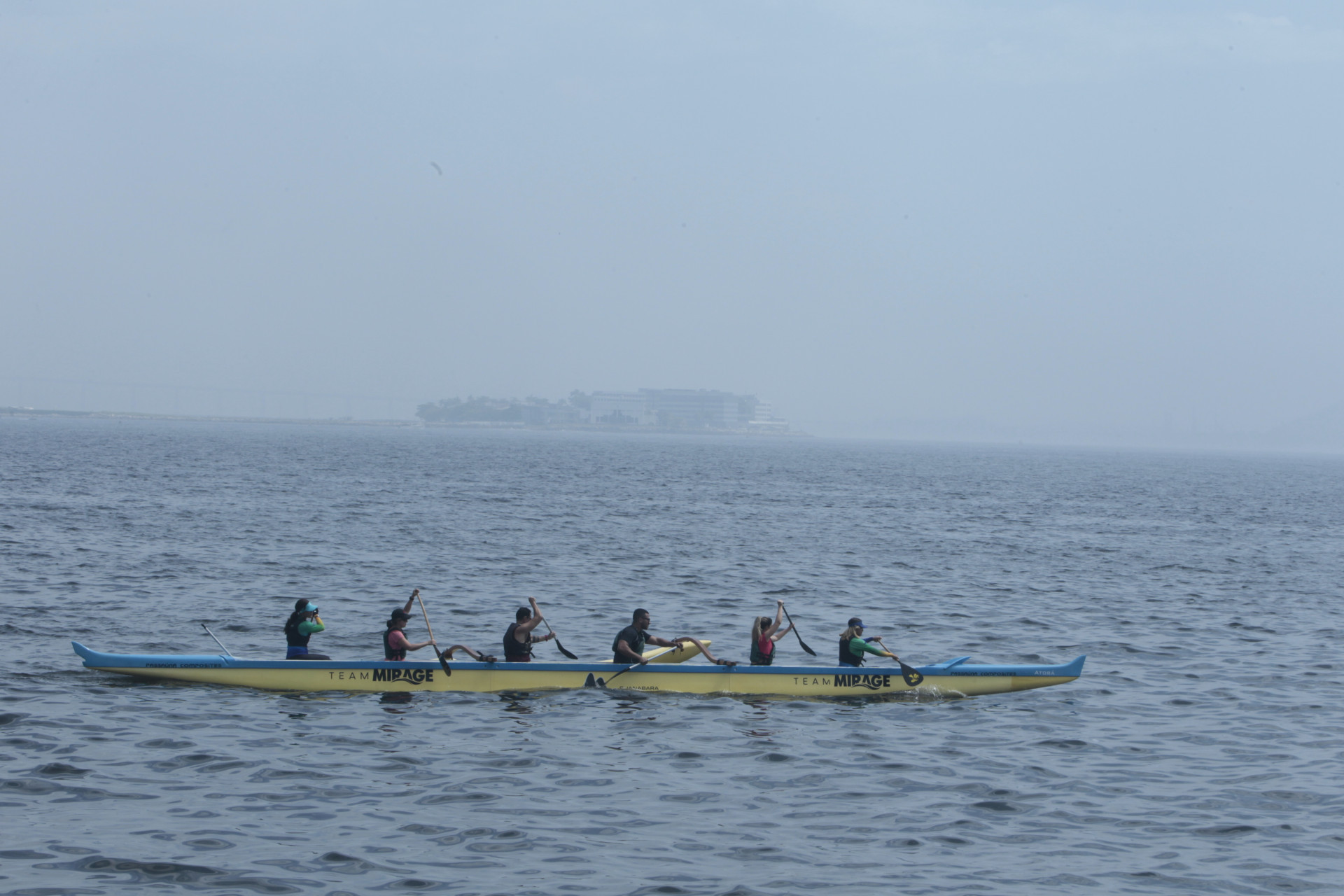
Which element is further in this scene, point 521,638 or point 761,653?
point 761,653

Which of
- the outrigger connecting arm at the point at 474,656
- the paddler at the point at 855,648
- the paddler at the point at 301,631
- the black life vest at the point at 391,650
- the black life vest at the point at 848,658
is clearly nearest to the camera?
the outrigger connecting arm at the point at 474,656

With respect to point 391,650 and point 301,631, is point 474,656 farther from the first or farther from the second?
point 301,631

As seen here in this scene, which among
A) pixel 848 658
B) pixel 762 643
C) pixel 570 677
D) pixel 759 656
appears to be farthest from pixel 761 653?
pixel 570 677

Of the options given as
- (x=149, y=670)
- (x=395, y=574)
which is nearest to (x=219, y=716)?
(x=149, y=670)

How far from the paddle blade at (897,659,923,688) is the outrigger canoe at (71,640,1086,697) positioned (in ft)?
0.32

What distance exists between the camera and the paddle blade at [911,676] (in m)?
21.3

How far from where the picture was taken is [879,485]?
101 meters

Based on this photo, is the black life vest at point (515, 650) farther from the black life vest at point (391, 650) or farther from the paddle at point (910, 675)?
the paddle at point (910, 675)

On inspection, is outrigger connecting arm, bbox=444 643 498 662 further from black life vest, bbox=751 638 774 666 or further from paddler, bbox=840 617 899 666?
paddler, bbox=840 617 899 666

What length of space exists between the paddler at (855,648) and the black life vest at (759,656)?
4.17ft

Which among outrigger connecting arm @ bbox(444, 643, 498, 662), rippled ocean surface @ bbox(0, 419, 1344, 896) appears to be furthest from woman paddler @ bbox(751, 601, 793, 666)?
outrigger connecting arm @ bbox(444, 643, 498, 662)

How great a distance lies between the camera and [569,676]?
833 inches

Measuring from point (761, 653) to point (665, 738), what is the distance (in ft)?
11.9

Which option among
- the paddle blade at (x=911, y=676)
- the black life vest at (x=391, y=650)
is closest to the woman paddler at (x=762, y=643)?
the paddle blade at (x=911, y=676)
